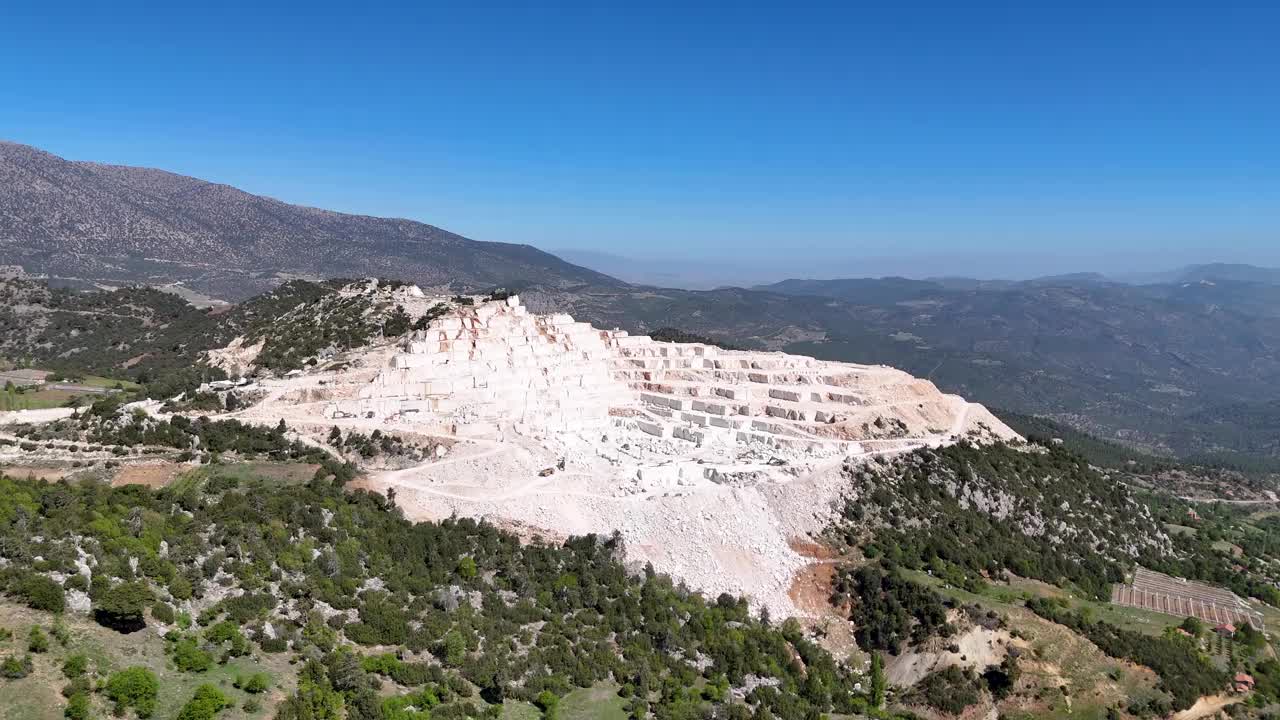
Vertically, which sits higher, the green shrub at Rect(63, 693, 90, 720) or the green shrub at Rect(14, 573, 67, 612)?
the green shrub at Rect(14, 573, 67, 612)

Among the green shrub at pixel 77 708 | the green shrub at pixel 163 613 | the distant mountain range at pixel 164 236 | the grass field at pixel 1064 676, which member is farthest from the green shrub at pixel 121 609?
the distant mountain range at pixel 164 236

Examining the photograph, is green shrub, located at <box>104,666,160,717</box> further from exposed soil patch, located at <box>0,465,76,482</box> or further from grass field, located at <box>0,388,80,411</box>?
grass field, located at <box>0,388,80,411</box>

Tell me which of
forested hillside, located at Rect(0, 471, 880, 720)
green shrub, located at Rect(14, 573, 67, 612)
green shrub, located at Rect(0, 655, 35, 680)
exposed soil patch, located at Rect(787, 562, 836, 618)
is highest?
green shrub, located at Rect(14, 573, 67, 612)

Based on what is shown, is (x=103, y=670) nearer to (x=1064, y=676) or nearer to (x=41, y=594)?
(x=41, y=594)

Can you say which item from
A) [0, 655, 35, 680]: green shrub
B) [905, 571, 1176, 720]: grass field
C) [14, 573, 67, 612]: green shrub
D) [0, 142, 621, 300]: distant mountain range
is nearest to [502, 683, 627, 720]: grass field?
[0, 655, 35, 680]: green shrub

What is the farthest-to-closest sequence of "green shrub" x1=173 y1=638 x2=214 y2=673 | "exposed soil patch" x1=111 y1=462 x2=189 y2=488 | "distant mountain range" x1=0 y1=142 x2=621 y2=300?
"distant mountain range" x1=0 y1=142 x2=621 y2=300, "exposed soil patch" x1=111 y1=462 x2=189 y2=488, "green shrub" x1=173 y1=638 x2=214 y2=673

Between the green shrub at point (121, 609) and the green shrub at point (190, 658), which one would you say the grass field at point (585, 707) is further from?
the green shrub at point (121, 609)

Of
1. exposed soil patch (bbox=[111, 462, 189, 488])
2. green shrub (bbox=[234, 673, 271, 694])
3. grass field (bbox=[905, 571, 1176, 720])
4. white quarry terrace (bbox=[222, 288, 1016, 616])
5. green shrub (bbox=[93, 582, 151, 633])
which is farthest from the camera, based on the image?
white quarry terrace (bbox=[222, 288, 1016, 616])
